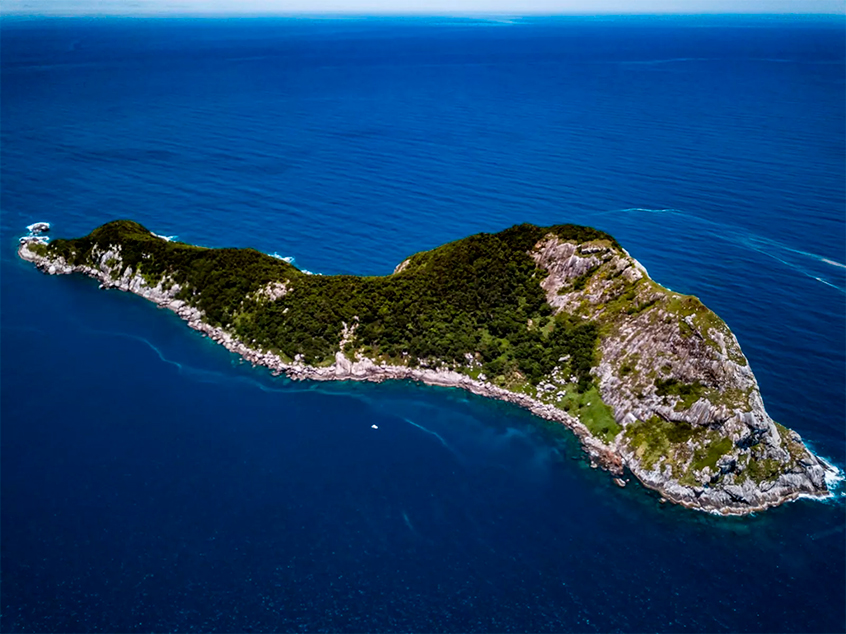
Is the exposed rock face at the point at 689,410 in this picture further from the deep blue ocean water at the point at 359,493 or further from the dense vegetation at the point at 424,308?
the dense vegetation at the point at 424,308

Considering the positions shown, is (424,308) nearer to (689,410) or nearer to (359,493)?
(359,493)

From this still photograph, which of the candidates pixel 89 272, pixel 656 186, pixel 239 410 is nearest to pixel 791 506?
pixel 239 410

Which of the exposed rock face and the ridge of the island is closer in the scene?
the exposed rock face

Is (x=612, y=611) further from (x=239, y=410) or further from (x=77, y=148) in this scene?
(x=77, y=148)

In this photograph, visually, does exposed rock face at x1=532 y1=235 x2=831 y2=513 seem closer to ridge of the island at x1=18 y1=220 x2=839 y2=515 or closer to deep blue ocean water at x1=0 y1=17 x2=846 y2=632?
ridge of the island at x1=18 y1=220 x2=839 y2=515

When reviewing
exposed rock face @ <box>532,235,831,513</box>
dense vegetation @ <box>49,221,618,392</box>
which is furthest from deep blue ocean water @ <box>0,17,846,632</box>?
dense vegetation @ <box>49,221,618,392</box>

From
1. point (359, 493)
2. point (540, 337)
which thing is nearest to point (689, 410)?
point (540, 337)

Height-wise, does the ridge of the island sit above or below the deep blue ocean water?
above
